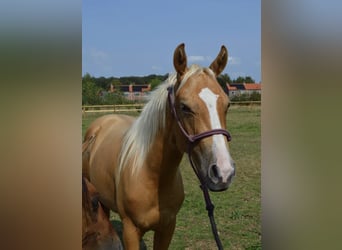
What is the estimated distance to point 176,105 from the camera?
934mm

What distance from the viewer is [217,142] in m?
0.78

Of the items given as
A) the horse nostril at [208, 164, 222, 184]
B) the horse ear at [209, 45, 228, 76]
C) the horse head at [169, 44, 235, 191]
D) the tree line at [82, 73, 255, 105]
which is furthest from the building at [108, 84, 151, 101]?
the horse nostril at [208, 164, 222, 184]

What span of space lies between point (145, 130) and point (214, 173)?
15.7 inches

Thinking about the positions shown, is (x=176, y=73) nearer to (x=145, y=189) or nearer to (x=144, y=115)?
(x=144, y=115)

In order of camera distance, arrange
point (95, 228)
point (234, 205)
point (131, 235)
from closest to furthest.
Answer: point (95, 228) → point (131, 235) → point (234, 205)

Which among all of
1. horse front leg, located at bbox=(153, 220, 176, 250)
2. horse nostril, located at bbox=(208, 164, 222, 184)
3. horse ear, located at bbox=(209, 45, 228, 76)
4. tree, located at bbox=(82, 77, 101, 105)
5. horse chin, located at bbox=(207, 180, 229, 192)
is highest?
horse ear, located at bbox=(209, 45, 228, 76)

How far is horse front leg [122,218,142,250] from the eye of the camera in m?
1.10

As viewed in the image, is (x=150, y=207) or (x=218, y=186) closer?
(x=218, y=186)

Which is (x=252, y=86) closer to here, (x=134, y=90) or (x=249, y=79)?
(x=249, y=79)

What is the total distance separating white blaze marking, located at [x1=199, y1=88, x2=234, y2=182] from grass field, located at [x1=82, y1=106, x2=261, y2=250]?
121mm

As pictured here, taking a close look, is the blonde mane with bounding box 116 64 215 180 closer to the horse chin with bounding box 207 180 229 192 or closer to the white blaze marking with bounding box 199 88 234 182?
the white blaze marking with bounding box 199 88 234 182

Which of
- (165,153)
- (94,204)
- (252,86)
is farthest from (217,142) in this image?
(94,204)
